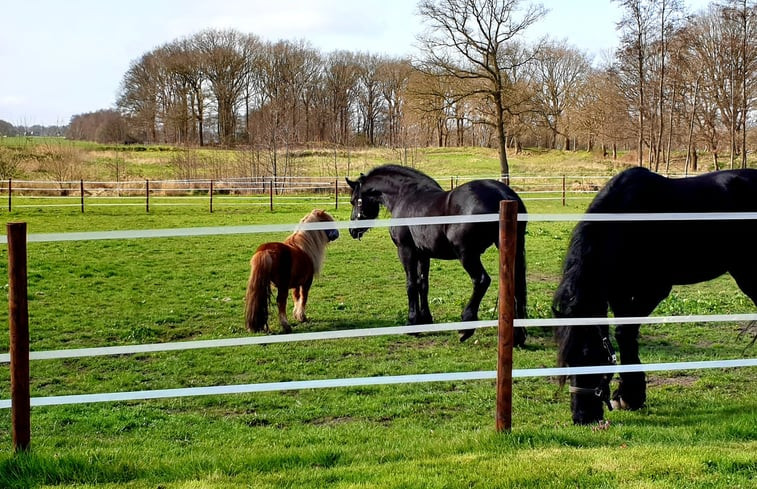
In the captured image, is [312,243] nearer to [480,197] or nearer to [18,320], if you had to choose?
[480,197]

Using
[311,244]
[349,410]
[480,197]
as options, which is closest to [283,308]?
[311,244]

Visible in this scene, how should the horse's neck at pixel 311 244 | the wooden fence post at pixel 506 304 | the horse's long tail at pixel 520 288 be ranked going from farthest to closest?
1. the horse's neck at pixel 311 244
2. the horse's long tail at pixel 520 288
3. the wooden fence post at pixel 506 304

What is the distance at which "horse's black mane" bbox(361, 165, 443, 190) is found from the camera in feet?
25.3

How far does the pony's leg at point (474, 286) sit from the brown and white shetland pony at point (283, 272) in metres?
1.86

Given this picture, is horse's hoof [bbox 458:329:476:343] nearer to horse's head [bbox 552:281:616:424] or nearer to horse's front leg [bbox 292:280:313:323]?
horse's front leg [bbox 292:280:313:323]

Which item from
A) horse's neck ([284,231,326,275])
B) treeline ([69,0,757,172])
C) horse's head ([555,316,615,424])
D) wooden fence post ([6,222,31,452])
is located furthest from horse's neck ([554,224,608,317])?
treeline ([69,0,757,172])

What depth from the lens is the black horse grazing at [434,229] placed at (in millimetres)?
6418

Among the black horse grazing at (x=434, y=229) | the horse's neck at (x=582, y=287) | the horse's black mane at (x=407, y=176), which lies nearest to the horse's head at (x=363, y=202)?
the black horse grazing at (x=434, y=229)

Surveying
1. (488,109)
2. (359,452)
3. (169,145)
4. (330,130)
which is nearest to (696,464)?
(359,452)

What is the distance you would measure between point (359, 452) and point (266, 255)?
365cm

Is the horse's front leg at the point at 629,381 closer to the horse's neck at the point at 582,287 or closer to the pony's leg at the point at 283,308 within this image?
the horse's neck at the point at 582,287

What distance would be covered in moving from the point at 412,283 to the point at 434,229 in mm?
830

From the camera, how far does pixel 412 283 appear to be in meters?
7.50

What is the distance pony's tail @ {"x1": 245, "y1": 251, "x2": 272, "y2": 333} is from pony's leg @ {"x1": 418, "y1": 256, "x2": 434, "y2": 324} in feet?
5.84
